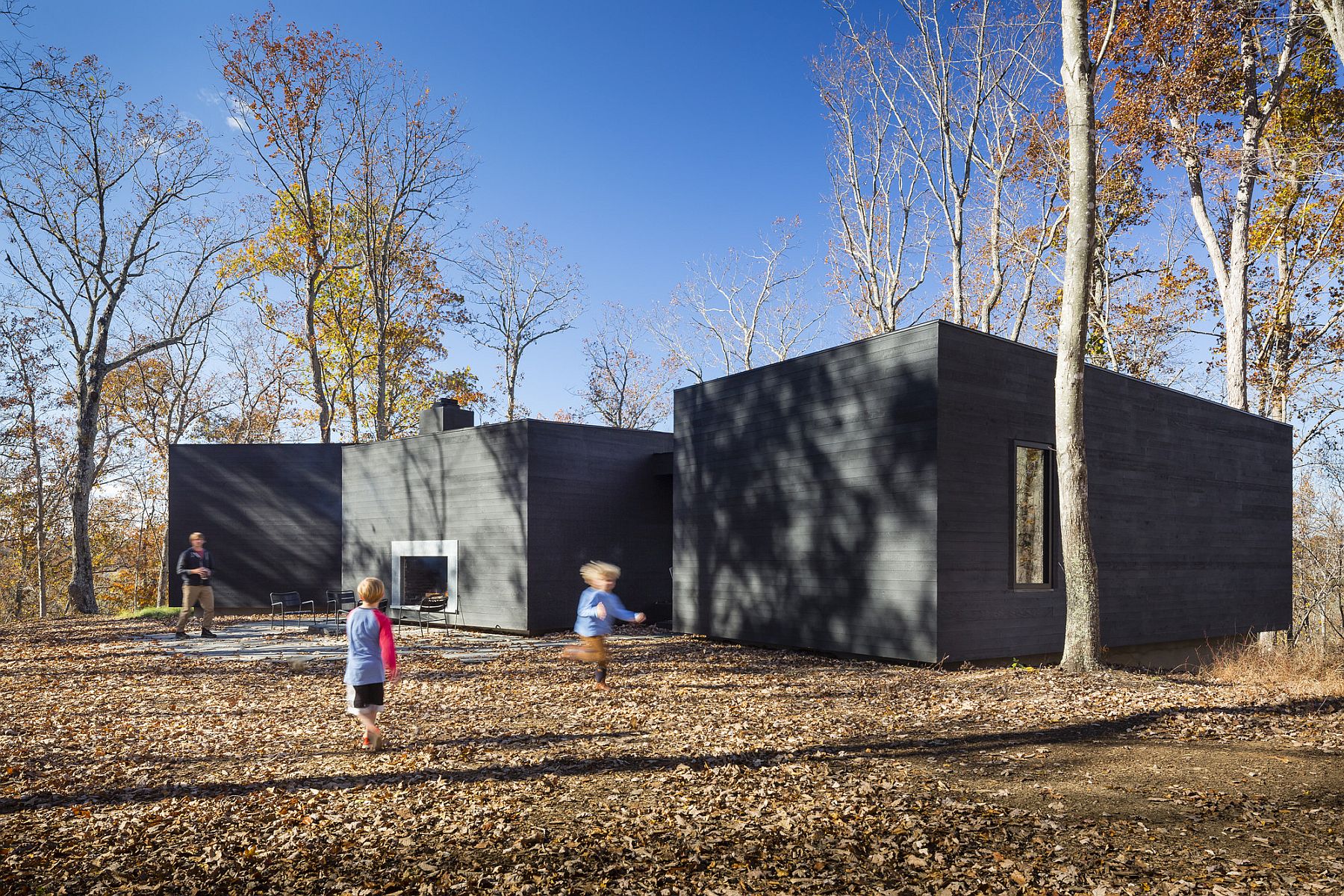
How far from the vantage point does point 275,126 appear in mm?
22422

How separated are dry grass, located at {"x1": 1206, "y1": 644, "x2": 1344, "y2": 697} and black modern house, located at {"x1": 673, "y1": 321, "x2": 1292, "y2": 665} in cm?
207

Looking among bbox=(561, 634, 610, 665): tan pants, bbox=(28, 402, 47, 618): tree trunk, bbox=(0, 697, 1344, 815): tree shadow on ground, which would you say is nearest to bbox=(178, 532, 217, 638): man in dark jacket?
bbox=(561, 634, 610, 665): tan pants

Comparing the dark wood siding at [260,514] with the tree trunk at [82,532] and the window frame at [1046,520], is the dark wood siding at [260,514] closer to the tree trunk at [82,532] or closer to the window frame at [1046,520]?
the tree trunk at [82,532]

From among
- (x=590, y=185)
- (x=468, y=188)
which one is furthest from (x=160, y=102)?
(x=590, y=185)

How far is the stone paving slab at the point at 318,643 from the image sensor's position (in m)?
11.7

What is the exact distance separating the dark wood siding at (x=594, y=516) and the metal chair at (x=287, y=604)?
4539 millimetres

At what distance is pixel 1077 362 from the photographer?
918 centimetres

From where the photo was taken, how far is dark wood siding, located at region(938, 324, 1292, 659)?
9914 mm

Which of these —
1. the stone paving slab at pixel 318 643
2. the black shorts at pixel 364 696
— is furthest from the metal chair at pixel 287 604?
the black shorts at pixel 364 696

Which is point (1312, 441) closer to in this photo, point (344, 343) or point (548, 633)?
point (548, 633)

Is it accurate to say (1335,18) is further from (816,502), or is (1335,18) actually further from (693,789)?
(693,789)

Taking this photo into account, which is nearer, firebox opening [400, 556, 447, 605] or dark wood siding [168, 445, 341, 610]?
firebox opening [400, 556, 447, 605]

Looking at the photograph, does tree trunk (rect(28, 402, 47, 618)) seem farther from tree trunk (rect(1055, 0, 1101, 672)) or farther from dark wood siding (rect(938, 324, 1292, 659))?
tree trunk (rect(1055, 0, 1101, 672))

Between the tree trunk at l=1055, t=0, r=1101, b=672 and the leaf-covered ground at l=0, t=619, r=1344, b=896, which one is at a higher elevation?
the tree trunk at l=1055, t=0, r=1101, b=672
